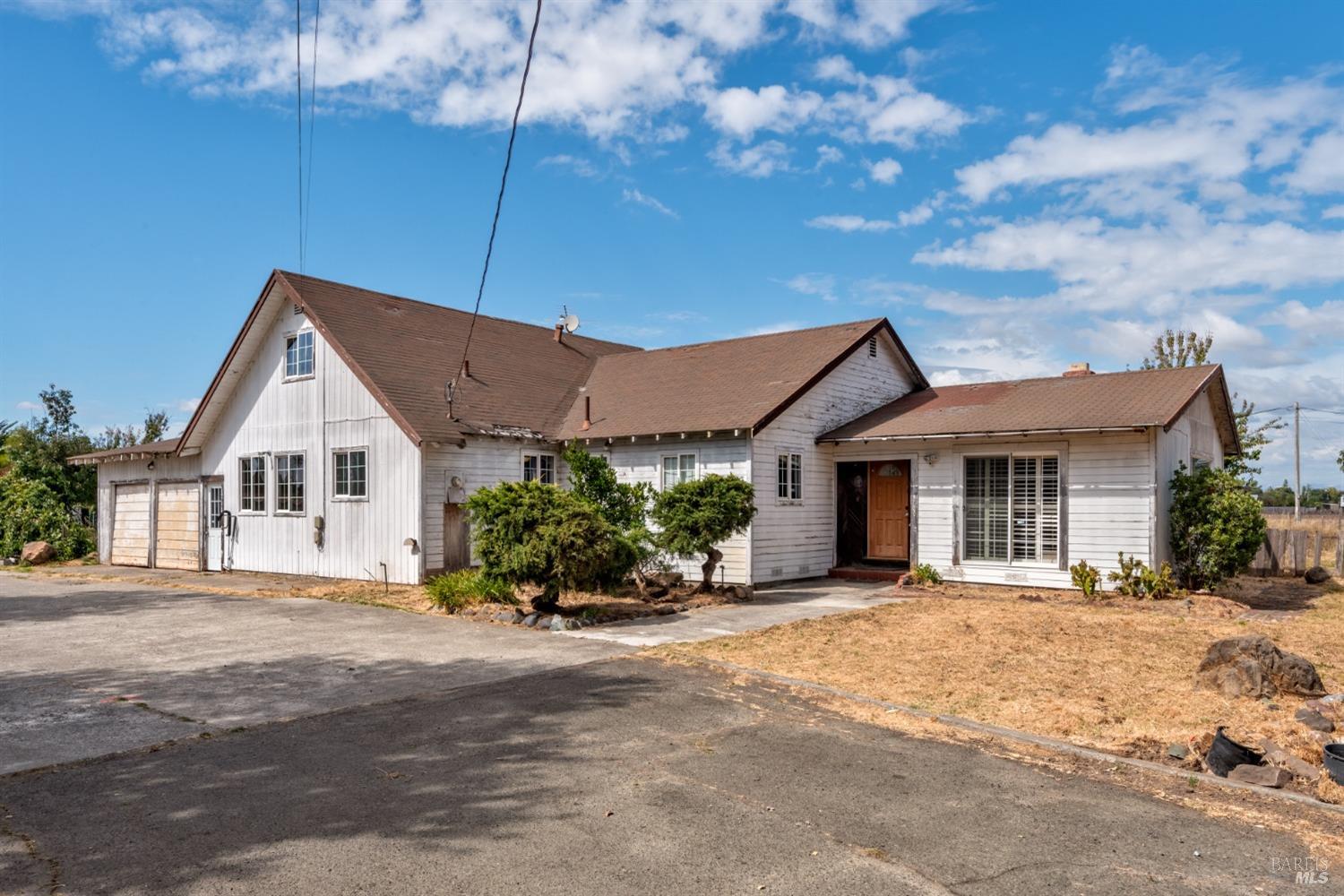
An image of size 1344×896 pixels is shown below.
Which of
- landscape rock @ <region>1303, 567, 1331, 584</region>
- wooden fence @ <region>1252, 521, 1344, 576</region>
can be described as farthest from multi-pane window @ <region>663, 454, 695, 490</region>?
landscape rock @ <region>1303, 567, 1331, 584</region>

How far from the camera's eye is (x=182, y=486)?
22047mm

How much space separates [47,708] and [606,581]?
7.15 metres

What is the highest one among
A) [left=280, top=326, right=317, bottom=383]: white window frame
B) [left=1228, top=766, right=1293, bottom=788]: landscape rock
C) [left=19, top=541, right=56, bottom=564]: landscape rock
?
[left=280, top=326, right=317, bottom=383]: white window frame

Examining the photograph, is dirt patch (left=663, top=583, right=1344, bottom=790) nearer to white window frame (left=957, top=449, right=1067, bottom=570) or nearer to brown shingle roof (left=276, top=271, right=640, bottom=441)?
white window frame (left=957, top=449, right=1067, bottom=570)

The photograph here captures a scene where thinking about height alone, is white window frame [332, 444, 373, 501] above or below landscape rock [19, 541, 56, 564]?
above

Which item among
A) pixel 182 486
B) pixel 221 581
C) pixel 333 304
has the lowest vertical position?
pixel 221 581

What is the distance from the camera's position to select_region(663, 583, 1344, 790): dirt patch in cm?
716

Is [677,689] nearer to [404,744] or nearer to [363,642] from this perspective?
[404,744]

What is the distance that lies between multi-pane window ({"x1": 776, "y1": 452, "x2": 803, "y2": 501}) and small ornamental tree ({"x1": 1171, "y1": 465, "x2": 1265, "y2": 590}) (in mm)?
6678

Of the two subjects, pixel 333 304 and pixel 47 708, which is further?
pixel 333 304

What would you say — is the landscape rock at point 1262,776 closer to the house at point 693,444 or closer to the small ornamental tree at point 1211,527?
the house at point 693,444

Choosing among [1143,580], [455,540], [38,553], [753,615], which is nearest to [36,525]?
[38,553]

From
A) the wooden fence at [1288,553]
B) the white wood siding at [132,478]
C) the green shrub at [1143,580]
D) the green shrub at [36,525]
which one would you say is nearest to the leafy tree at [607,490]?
the green shrub at [1143,580]

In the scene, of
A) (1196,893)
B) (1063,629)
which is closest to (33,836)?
(1196,893)
